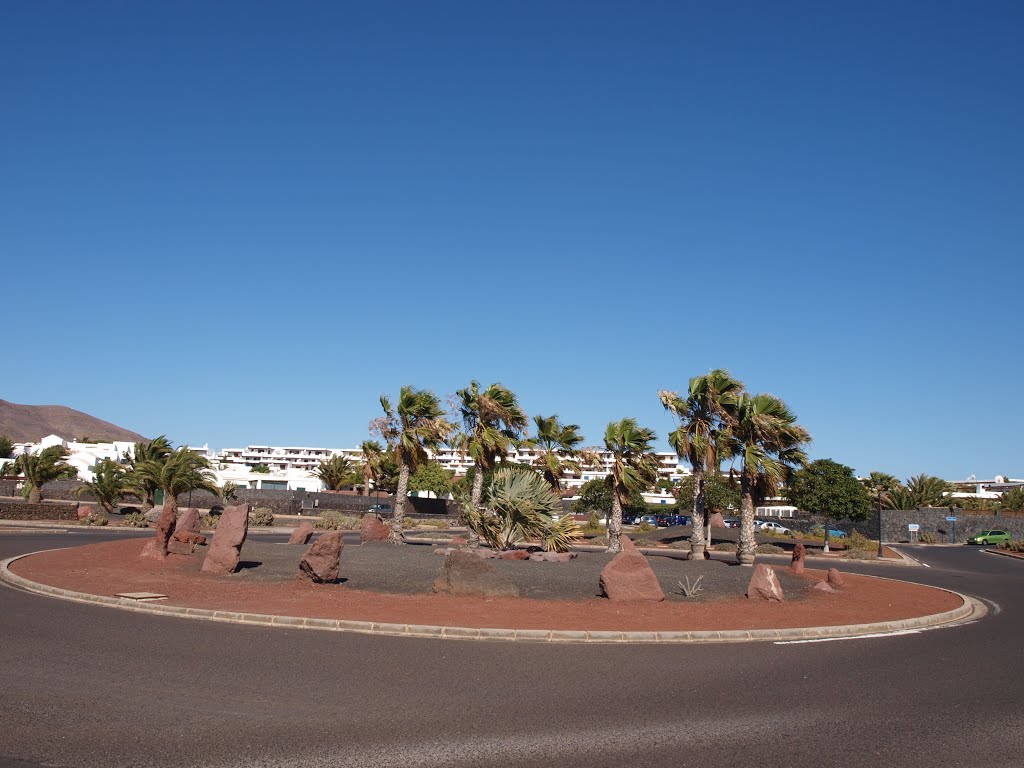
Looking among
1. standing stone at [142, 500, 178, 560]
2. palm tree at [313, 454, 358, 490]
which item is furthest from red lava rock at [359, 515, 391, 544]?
palm tree at [313, 454, 358, 490]

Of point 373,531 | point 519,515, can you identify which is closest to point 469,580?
point 519,515

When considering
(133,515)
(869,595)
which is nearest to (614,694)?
(869,595)

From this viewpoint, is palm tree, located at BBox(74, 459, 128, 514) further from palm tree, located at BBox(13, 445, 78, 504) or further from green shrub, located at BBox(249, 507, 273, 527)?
green shrub, located at BBox(249, 507, 273, 527)

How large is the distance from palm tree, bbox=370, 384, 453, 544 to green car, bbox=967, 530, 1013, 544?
48385 mm

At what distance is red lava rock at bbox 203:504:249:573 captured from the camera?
1995cm

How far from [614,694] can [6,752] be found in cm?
567

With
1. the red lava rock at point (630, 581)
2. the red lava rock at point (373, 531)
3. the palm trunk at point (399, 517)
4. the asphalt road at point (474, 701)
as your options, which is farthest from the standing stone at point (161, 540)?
the red lava rock at point (373, 531)

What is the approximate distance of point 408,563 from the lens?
24.7m

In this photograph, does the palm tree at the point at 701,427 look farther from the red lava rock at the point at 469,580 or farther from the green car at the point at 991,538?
the green car at the point at 991,538

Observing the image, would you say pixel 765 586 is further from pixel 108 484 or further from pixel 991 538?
pixel 991 538

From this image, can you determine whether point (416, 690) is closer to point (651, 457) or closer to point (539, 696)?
point (539, 696)

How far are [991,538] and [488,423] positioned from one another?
48092 mm

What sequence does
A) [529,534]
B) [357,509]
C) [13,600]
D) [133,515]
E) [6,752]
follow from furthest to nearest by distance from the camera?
[357,509] < [133,515] < [529,534] < [13,600] < [6,752]

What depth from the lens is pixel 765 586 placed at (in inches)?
717
